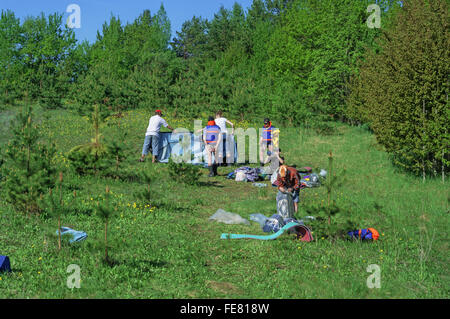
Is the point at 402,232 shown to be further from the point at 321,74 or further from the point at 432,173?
the point at 321,74

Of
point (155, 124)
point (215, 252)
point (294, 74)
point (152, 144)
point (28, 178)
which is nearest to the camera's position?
point (215, 252)

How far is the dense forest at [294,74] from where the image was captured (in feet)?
42.5

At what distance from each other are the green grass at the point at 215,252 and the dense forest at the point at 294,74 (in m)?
2.74

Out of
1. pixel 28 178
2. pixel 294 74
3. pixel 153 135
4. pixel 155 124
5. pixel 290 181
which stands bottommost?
pixel 290 181

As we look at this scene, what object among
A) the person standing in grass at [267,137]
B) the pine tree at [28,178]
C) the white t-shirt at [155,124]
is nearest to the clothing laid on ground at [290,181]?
the pine tree at [28,178]

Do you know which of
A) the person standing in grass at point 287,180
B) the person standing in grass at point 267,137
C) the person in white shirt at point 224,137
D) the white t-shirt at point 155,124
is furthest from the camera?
the person in white shirt at point 224,137

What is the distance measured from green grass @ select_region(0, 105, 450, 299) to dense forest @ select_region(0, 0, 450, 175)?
2.74 metres

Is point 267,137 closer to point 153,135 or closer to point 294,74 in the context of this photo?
point 153,135

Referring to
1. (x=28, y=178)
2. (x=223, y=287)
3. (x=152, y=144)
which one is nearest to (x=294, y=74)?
(x=152, y=144)

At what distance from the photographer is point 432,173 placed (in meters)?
13.2

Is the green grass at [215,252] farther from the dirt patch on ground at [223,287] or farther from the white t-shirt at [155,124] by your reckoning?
Result: the white t-shirt at [155,124]

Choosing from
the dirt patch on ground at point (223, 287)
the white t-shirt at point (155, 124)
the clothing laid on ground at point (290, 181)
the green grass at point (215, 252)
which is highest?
the white t-shirt at point (155, 124)

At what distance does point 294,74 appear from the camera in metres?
36.4

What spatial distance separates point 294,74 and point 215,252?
103 feet
